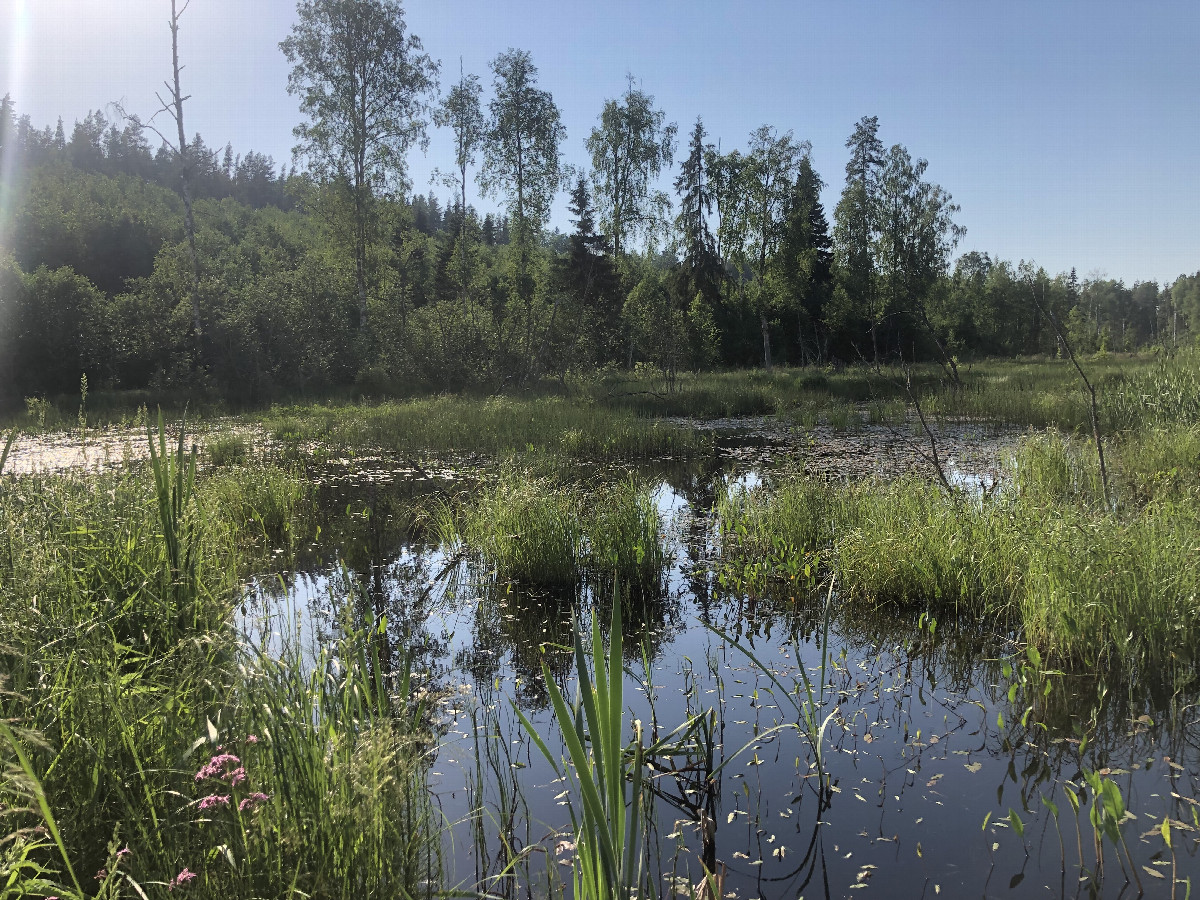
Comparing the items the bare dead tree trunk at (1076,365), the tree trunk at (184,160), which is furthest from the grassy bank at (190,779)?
the tree trunk at (184,160)

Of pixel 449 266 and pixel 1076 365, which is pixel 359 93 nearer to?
pixel 449 266

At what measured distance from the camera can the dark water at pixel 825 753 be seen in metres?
2.42

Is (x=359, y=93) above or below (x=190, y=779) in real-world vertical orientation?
above

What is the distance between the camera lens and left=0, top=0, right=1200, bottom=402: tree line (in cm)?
1942

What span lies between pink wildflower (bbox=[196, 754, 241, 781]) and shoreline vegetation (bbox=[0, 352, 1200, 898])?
12 millimetres

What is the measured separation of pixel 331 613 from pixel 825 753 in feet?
9.76

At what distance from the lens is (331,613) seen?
4.44 meters

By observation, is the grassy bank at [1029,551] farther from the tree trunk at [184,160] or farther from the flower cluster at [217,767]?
the tree trunk at [184,160]

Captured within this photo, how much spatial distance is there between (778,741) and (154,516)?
324cm

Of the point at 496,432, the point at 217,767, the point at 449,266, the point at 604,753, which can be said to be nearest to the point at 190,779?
the point at 217,767

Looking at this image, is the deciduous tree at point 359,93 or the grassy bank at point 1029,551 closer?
the grassy bank at point 1029,551

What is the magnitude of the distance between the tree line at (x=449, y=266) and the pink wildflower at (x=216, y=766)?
28.9 feet

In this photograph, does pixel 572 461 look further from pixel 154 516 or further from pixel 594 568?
pixel 154 516

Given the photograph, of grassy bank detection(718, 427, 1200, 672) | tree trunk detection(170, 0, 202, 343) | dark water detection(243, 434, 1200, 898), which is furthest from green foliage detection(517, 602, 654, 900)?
tree trunk detection(170, 0, 202, 343)
